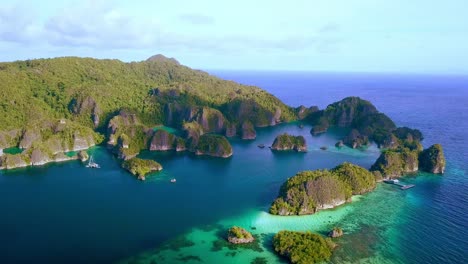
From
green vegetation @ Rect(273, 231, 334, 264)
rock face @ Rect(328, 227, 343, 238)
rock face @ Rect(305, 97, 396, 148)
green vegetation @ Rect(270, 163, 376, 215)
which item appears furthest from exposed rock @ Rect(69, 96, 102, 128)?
rock face @ Rect(328, 227, 343, 238)

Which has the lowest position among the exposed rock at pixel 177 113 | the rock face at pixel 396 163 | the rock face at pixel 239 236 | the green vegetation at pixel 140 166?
the rock face at pixel 239 236

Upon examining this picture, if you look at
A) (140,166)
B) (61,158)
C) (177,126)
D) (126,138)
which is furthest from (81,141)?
(177,126)

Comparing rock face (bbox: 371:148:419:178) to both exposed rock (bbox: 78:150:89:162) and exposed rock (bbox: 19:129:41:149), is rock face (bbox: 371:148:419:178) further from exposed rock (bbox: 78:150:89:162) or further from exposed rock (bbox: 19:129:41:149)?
exposed rock (bbox: 19:129:41:149)

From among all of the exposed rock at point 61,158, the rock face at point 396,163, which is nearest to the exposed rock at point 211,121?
the exposed rock at point 61,158

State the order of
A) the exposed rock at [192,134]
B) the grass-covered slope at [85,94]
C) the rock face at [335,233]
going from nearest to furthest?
the rock face at [335,233] < the exposed rock at [192,134] < the grass-covered slope at [85,94]

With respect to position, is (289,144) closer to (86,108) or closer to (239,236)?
(239,236)

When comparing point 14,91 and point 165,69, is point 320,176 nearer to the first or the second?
point 14,91

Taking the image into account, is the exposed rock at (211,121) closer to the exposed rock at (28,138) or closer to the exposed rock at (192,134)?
the exposed rock at (192,134)
